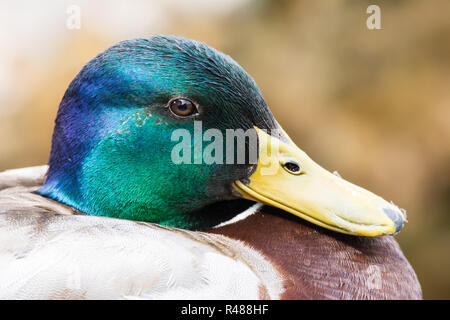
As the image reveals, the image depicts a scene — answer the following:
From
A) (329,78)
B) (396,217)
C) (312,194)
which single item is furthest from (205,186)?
(329,78)

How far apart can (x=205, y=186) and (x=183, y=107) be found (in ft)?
0.64

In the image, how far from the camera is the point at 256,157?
1.34 metres

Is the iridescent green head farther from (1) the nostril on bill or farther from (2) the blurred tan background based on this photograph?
(2) the blurred tan background

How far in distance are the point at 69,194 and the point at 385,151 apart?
2085 millimetres

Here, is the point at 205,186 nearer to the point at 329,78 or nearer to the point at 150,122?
the point at 150,122

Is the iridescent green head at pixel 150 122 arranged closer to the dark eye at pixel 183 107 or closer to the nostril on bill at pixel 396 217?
the dark eye at pixel 183 107

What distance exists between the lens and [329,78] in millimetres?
3244

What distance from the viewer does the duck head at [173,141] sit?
1.31m

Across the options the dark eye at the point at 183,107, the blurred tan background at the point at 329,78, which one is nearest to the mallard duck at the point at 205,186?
the dark eye at the point at 183,107

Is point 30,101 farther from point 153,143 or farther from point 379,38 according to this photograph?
point 153,143

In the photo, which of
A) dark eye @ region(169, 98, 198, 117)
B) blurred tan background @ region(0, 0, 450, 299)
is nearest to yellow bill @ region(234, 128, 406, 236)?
dark eye @ region(169, 98, 198, 117)

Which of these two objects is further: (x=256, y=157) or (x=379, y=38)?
(x=379, y=38)

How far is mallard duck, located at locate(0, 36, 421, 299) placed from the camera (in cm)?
118
